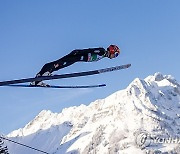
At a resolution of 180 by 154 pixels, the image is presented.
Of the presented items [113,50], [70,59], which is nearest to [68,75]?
[70,59]

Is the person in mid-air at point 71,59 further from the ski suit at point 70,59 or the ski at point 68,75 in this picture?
the ski at point 68,75

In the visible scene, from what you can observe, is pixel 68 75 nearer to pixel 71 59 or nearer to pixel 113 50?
pixel 71 59

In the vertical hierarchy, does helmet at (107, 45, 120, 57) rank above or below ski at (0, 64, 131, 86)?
above

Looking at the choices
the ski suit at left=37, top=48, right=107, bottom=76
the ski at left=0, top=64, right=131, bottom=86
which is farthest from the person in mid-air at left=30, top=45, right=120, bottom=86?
the ski at left=0, top=64, right=131, bottom=86

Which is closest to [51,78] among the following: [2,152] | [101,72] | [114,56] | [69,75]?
[69,75]

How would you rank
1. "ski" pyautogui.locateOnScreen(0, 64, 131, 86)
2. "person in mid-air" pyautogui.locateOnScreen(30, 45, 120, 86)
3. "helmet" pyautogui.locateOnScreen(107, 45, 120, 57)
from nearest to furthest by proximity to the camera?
"ski" pyautogui.locateOnScreen(0, 64, 131, 86) → "person in mid-air" pyautogui.locateOnScreen(30, 45, 120, 86) → "helmet" pyautogui.locateOnScreen(107, 45, 120, 57)

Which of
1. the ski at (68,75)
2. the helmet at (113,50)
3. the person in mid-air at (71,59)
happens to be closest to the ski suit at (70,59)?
the person in mid-air at (71,59)

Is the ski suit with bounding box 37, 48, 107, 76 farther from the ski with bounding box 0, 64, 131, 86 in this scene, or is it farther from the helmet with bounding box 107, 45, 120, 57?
the helmet with bounding box 107, 45, 120, 57

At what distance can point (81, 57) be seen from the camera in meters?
14.1

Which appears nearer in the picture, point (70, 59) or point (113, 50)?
point (70, 59)

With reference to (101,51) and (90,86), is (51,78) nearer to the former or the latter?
(101,51)

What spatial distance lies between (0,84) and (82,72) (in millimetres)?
3347

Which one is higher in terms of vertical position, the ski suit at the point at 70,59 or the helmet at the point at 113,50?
the helmet at the point at 113,50

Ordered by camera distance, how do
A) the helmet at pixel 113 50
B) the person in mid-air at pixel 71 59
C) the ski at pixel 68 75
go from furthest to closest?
the helmet at pixel 113 50 < the person in mid-air at pixel 71 59 < the ski at pixel 68 75
